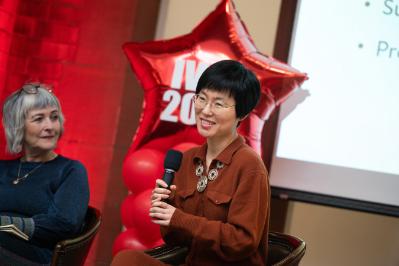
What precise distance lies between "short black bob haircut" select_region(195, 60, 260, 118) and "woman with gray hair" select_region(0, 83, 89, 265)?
72 cm

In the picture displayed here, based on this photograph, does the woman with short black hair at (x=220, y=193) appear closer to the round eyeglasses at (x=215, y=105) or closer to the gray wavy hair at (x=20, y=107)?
the round eyeglasses at (x=215, y=105)

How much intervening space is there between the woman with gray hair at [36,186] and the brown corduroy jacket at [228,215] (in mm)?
454

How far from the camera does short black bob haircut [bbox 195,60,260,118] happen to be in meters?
2.19

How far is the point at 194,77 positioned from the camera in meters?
3.26

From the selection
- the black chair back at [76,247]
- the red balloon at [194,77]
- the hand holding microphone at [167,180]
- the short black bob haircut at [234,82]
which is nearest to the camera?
the hand holding microphone at [167,180]

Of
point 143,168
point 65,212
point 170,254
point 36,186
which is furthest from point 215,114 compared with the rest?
point 143,168

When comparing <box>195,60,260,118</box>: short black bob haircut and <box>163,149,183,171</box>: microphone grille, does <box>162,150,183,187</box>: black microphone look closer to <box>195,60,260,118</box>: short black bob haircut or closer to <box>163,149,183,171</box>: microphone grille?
<box>163,149,183,171</box>: microphone grille

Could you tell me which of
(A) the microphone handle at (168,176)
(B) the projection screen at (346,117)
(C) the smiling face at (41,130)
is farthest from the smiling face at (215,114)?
(B) the projection screen at (346,117)

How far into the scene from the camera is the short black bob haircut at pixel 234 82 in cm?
219

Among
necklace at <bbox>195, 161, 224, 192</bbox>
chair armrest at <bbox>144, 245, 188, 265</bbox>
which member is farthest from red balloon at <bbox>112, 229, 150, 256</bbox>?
necklace at <bbox>195, 161, 224, 192</bbox>

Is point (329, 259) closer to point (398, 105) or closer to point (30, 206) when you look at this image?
point (398, 105)

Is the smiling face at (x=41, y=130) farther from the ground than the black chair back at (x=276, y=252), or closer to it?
farther from the ground

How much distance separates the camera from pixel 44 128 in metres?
2.66

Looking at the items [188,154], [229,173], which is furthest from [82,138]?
[229,173]
